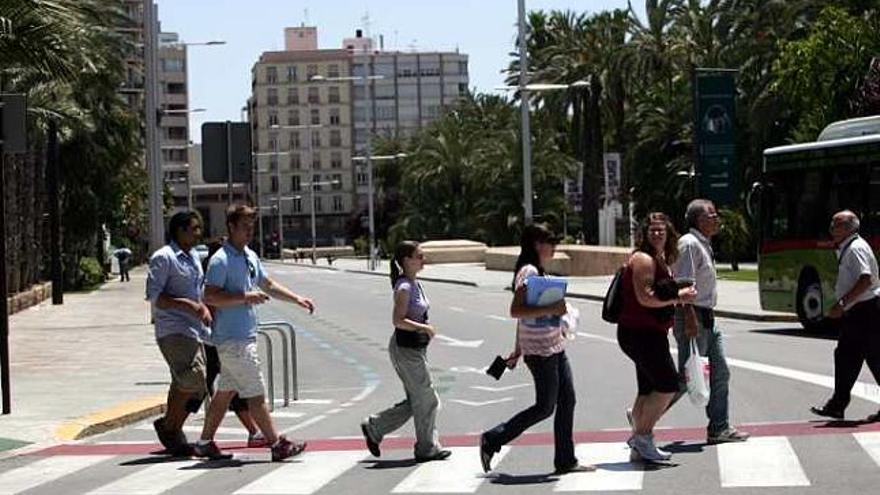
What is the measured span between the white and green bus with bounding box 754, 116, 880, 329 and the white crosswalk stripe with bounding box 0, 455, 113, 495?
1397 cm

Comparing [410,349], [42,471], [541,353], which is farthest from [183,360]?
[541,353]

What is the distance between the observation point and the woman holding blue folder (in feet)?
36.9

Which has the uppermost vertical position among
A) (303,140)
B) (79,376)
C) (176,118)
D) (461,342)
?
(176,118)

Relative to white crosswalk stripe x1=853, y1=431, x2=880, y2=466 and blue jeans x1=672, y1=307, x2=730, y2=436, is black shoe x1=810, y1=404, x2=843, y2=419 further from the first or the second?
blue jeans x1=672, y1=307, x2=730, y2=436

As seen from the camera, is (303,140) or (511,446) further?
(303,140)

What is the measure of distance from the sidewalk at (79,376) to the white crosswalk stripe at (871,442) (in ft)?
24.0

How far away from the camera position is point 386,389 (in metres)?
19.9

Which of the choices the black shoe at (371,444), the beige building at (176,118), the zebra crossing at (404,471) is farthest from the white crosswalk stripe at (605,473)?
the beige building at (176,118)

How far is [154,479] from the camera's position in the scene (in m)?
12.2

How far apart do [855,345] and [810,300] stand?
481 inches

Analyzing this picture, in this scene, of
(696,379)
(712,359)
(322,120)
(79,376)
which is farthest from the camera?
(322,120)

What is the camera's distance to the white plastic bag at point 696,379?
12047 mm

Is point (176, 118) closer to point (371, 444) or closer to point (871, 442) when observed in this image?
point (371, 444)

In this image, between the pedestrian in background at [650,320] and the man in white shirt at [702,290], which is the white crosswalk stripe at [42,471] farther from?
the man in white shirt at [702,290]
